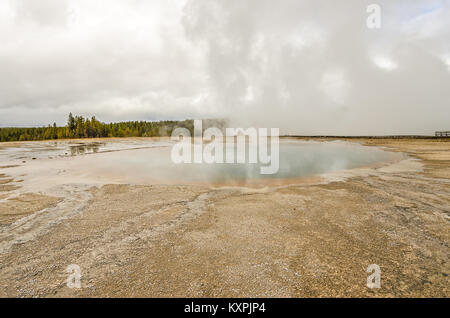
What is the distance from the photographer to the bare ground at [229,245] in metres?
3.56

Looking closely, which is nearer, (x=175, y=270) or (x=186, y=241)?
(x=175, y=270)

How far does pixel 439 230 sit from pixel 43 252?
941 centimetres

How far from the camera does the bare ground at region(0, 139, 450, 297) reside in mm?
3561

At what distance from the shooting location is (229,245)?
4.86m

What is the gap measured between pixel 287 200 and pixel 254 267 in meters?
4.38

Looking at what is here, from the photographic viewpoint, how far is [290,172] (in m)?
14.1

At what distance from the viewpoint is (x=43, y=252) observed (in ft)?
15.2
